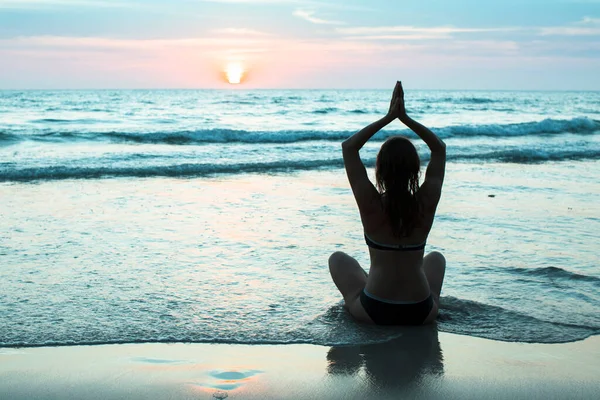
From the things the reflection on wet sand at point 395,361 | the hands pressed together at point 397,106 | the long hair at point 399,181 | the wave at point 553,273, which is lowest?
the wave at point 553,273

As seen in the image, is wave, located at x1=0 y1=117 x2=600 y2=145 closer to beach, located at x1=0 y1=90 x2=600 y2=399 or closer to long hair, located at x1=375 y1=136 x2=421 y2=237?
beach, located at x1=0 y1=90 x2=600 y2=399

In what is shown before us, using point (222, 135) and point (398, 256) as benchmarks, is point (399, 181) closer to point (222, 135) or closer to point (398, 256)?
point (398, 256)

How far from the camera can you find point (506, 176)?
38.2 feet

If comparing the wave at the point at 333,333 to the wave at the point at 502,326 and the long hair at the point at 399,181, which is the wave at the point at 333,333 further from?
the long hair at the point at 399,181

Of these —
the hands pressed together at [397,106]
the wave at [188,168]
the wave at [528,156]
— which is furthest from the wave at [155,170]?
the hands pressed together at [397,106]

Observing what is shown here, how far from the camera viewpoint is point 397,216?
3.63 metres

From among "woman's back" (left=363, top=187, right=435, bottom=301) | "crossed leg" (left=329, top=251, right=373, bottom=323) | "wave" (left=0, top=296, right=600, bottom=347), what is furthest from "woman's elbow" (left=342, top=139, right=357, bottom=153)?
"wave" (left=0, top=296, right=600, bottom=347)

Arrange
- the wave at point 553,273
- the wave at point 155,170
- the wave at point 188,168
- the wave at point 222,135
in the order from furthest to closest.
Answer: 1. the wave at point 222,135
2. the wave at point 188,168
3. the wave at point 155,170
4. the wave at point 553,273

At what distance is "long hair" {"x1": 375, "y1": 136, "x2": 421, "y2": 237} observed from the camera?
3566 mm

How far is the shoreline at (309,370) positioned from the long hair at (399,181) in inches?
27.9

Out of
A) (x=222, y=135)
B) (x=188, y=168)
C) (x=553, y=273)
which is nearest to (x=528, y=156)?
(x=188, y=168)

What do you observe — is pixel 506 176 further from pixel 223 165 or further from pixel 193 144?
pixel 193 144

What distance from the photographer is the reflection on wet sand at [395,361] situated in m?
3.26

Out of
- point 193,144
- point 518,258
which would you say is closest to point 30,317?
point 518,258
